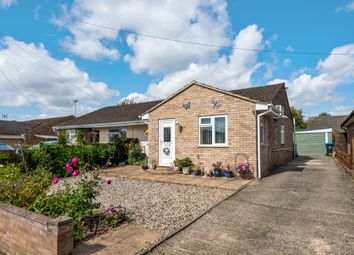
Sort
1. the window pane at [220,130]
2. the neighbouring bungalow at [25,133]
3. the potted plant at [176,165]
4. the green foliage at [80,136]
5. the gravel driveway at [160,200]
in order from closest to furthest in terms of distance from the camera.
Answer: the gravel driveway at [160,200]
the window pane at [220,130]
the potted plant at [176,165]
the green foliage at [80,136]
the neighbouring bungalow at [25,133]

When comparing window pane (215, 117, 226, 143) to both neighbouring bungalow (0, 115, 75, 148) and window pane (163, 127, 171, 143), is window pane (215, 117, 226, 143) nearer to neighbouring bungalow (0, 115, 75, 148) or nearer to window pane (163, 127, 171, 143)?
window pane (163, 127, 171, 143)

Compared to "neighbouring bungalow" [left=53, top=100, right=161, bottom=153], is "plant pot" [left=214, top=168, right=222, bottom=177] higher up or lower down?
lower down

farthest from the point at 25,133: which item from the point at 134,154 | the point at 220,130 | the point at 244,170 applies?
the point at 244,170

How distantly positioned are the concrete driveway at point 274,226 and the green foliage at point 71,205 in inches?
62.0

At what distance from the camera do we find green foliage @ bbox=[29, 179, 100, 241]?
4461 mm

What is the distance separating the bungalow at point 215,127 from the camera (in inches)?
408

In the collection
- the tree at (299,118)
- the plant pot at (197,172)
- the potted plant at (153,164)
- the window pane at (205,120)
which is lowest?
the plant pot at (197,172)

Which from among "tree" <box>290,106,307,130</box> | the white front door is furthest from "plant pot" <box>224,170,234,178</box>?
"tree" <box>290,106,307,130</box>

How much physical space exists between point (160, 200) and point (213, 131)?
5.16m

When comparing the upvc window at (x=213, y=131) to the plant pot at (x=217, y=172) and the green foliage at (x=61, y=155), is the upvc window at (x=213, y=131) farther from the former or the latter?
the green foliage at (x=61, y=155)

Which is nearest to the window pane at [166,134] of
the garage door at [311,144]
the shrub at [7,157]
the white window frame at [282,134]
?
the shrub at [7,157]

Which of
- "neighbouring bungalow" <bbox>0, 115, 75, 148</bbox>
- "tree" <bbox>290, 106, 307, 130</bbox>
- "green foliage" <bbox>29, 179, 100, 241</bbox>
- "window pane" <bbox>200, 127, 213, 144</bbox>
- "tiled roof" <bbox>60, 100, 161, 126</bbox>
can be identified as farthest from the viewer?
"tree" <bbox>290, 106, 307, 130</bbox>

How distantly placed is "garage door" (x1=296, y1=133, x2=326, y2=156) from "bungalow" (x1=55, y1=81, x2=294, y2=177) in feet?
43.0

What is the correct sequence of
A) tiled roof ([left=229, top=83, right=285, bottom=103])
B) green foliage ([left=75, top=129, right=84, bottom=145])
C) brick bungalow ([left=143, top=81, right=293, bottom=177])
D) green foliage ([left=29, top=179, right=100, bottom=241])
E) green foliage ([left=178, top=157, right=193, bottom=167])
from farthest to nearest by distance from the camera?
green foliage ([left=75, top=129, right=84, bottom=145]), tiled roof ([left=229, top=83, right=285, bottom=103]), green foliage ([left=178, top=157, right=193, bottom=167]), brick bungalow ([left=143, top=81, right=293, bottom=177]), green foliage ([left=29, top=179, right=100, bottom=241])
